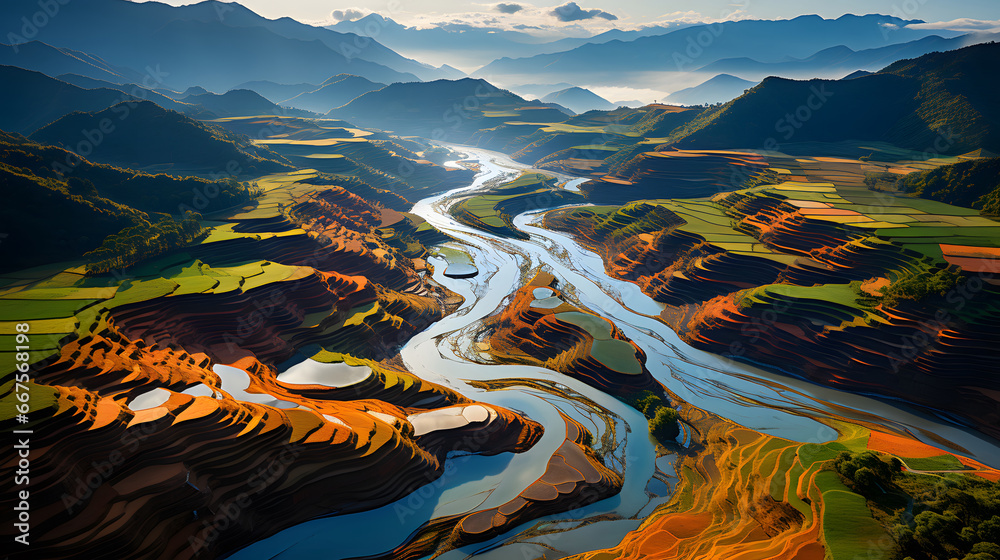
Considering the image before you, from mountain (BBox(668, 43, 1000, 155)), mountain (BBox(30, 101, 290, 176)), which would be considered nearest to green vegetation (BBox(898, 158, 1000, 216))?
mountain (BBox(668, 43, 1000, 155))

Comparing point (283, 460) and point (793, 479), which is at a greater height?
point (283, 460)

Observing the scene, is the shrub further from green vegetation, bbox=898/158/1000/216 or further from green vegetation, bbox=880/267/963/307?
green vegetation, bbox=898/158/1000/216

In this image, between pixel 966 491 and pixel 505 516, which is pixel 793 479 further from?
pixel 505 516

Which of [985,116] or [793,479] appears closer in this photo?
[793,479]

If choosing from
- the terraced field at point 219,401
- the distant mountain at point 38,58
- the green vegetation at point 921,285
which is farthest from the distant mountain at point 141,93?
the green vegetation at point 921,285

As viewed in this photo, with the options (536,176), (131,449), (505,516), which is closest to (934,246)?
(505,516)

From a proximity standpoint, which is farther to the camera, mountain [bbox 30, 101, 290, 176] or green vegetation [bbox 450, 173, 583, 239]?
green vegetation [bbox 450, 173, 583, 239]

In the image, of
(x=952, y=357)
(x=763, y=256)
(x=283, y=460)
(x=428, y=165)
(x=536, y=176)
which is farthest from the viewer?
(x=428, y=165)
